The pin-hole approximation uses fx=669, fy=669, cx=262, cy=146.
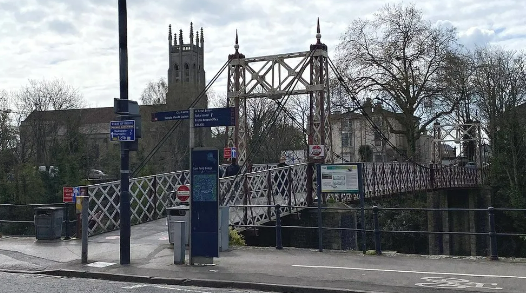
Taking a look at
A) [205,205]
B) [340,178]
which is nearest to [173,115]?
[205,205]

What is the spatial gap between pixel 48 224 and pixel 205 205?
24.7ft

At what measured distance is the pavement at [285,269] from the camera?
11.3 meters

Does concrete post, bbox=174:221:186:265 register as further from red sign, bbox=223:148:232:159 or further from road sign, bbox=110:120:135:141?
red sign, bbox=223:148:232:159

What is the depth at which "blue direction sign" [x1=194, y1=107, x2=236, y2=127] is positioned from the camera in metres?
13.8

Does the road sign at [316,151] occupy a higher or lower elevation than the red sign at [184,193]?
higher

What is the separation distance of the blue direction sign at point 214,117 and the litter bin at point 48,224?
7.37 meters

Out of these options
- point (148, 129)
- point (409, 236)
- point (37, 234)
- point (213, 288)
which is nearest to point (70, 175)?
point (148, 129)

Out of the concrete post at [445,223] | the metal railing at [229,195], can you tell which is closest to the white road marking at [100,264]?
the metal railing at [229,195]

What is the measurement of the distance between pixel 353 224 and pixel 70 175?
96.9ft

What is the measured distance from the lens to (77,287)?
11.8 m

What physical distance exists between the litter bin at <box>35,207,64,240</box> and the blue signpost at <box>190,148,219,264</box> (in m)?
7.08

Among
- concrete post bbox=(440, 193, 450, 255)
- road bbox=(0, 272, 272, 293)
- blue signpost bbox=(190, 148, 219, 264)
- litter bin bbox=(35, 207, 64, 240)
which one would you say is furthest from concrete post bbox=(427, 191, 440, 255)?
road bbox=(0, 272, 272, 293)

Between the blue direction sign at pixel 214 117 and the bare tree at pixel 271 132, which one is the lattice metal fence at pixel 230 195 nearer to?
the blue direction sign at pixel 214 117

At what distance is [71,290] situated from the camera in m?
11.4
